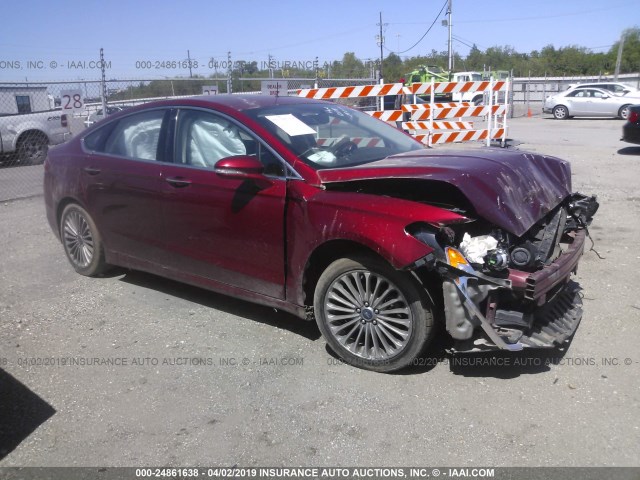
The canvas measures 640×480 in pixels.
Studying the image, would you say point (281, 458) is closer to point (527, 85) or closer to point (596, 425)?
point (596, 425)

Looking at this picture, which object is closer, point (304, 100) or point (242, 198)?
point (242, 198)

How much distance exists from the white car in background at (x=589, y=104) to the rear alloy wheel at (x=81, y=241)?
23855 mm

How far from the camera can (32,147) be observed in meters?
14.5

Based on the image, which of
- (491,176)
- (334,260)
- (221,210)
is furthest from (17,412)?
(491,176)

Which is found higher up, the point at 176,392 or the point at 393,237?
the point at 393,237

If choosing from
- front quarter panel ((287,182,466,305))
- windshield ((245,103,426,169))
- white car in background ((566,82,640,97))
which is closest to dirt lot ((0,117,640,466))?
front quarter panel ((287,182,466,305))

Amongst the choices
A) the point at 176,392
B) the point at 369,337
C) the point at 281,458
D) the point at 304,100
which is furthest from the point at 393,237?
the point at 304,100

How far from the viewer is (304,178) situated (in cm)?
388

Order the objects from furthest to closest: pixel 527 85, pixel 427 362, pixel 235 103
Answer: pixel 527 85 → pixel 235 103 → pixel 427 362

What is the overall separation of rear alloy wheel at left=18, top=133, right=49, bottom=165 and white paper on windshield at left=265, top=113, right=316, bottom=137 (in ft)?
39.6

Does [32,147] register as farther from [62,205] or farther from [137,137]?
[137,137]

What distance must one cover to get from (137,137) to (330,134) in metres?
1.73

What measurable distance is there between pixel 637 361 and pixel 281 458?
2470mm

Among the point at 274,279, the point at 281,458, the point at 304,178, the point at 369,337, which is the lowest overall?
the point at 281,458
